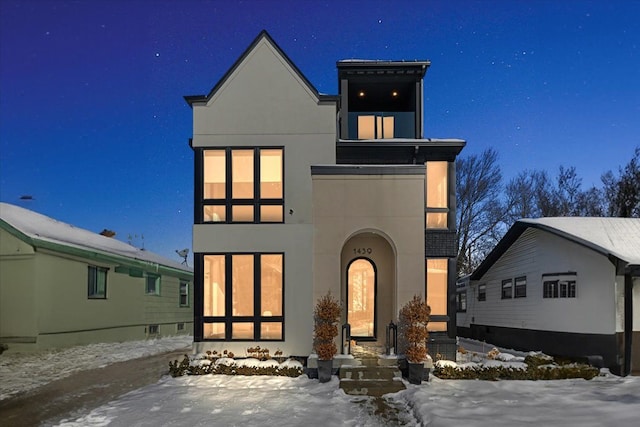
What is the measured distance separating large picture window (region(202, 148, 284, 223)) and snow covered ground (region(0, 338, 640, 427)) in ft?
14.7

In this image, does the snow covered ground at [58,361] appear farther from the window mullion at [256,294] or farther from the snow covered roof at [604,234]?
the snow covered roof at [604,234]

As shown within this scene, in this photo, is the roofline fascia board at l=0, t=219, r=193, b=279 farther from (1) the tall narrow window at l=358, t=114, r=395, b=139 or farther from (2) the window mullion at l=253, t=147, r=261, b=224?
(1) the tall narrow window at l=358, t=114, r=395, b=139

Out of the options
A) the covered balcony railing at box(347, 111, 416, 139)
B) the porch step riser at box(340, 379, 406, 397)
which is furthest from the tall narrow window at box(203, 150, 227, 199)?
the porch step riser at box(340, 379, 406, 397)

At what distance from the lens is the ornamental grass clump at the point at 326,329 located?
9859mm

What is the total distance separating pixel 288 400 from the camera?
8.27 metres

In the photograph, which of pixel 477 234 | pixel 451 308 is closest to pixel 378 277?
pixel 451 308

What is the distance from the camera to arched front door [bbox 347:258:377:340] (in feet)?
42.3

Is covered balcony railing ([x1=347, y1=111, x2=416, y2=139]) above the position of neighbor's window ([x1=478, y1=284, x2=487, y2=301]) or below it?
above

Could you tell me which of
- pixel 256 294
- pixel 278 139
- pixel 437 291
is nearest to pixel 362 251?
pixel 437 291

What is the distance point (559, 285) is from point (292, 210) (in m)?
8.74

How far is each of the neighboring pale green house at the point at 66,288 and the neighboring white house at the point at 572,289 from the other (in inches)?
657

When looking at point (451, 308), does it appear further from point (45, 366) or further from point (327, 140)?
point (45, 366)

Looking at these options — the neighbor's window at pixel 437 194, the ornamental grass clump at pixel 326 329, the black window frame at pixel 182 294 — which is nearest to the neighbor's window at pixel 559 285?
the neighbor's window at pixel 437 194

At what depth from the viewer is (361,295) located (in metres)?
13.1
